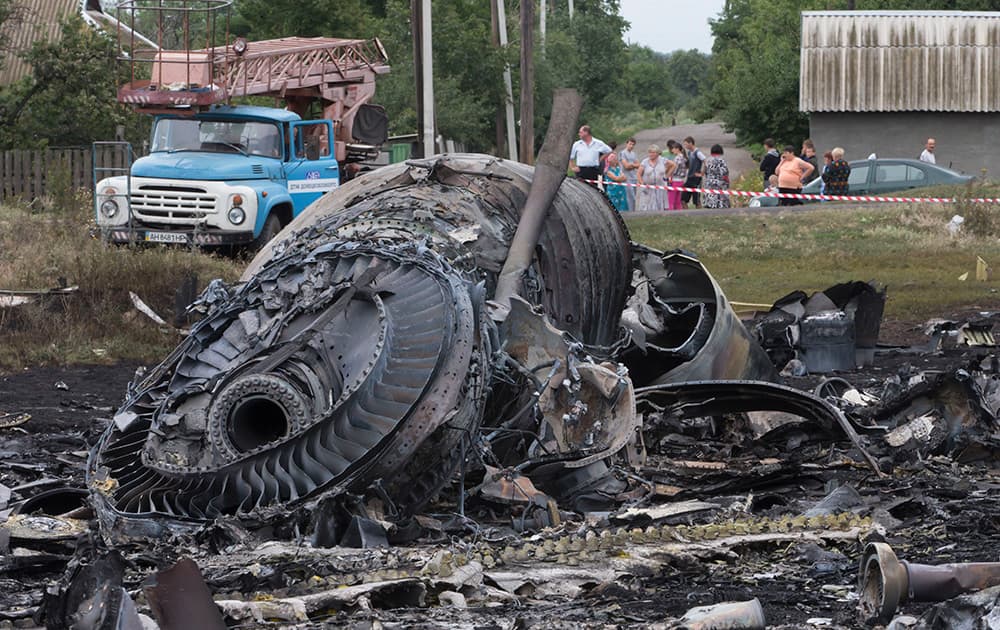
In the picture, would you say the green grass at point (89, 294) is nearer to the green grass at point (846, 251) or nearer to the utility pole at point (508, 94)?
the green grass at point (846, 251)

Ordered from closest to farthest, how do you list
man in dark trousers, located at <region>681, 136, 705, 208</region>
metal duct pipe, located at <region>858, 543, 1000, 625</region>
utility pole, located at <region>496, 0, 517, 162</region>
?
metal duct pipe, located at <region>858, 543, 1000, 625</region>, man in dark trousers, located at <region>681, 136, 705, 208</region>, utility pole, located at <region>496, 0, 517, 162</region>

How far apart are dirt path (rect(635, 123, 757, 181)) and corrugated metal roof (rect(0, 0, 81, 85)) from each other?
57.2ft

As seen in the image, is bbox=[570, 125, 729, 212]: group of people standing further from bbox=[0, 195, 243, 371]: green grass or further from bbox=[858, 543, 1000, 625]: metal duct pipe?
bbox=[858, 543, 1000, 625]: metal duct pipe

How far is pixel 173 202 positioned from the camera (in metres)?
18.1

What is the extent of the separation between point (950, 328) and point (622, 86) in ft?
143

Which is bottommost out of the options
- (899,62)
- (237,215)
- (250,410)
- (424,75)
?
(250,410)

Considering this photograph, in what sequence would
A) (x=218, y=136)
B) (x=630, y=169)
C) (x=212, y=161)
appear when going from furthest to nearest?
(x=630, y=169) < (x=218, y=136) < (x=212, y=161)

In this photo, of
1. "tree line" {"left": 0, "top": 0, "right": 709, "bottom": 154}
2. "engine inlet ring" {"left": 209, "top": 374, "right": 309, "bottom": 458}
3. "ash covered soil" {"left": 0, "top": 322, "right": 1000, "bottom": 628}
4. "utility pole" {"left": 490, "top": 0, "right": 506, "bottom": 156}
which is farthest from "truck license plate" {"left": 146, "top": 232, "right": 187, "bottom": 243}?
"utility pole" {"left": 490, "top": 0, "right": 506, "bottom": 156}

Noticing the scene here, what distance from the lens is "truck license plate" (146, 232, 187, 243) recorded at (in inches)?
703

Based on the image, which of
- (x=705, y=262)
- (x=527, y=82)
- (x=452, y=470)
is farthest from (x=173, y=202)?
(x=527, y=82)

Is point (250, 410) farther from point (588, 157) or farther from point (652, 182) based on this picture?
point (652, 182)

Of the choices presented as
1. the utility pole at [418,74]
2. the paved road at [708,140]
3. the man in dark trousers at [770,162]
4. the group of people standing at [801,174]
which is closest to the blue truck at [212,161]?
the utility pole at [418,74]

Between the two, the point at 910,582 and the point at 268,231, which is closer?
the point at 910,582

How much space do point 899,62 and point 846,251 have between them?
1546cm
